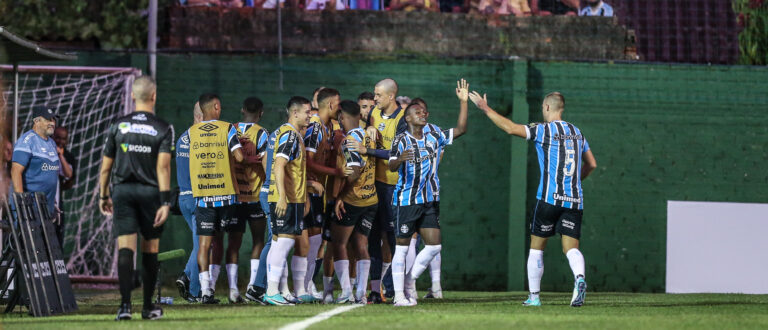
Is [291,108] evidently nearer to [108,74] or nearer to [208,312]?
[208,312]

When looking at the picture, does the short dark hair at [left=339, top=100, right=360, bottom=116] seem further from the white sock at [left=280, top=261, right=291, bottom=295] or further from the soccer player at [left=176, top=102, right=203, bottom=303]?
the white sock at [left=280, top=261, right=291, bottom=295]

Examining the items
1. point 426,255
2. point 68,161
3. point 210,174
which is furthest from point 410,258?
point 68,161

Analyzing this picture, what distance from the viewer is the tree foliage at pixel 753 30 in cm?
1812

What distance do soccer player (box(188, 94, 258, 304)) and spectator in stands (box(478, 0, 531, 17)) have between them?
21.4 ft

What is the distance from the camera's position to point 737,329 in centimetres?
920

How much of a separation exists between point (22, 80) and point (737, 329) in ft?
36.5

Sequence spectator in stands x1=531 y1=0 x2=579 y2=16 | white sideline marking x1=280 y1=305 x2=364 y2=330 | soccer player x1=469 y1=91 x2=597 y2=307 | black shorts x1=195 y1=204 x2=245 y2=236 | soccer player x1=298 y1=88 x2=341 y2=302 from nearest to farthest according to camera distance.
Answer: white sideline marking x1=280 y1=305 x2=364 y2=330, soccer player x1=469 y1=91 x2=597 y2=307, soccer player x1=298 y1=88 x2=341 y2=302, black shorts x1=195 y1=204 x2=245 y2=236, spectator in stands x1=531 y1=0 x2=579 y2=16

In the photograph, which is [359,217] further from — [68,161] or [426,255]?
[68,161]

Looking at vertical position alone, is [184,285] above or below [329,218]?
below

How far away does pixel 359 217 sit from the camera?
12.3 meters

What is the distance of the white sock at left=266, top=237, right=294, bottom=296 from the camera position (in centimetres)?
1151

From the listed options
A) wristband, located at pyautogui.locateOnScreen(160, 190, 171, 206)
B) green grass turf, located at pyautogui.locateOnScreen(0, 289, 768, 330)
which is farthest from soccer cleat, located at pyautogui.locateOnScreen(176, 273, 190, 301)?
wristband, located at pyautogui.locateOnScreen(160, 190, 171, 206)

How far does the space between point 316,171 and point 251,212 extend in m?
1.03

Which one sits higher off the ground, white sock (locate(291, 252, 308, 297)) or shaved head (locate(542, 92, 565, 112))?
shaved head (locate(542, 92, 565, 112))
